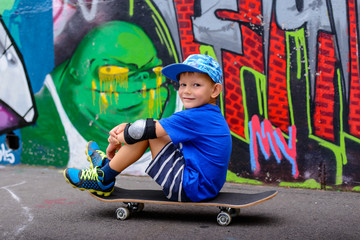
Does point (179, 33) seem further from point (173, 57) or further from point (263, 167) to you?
point (263, 167)

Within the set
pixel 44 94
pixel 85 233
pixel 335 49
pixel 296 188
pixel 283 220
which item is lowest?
pixel 296 188

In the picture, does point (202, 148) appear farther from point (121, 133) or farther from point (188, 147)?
point (121, 133)

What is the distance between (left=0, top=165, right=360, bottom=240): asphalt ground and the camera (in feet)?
10.00

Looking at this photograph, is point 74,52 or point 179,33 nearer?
point 179,33

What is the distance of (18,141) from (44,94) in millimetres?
852

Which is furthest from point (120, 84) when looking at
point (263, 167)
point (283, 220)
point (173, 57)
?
point (283, 220)

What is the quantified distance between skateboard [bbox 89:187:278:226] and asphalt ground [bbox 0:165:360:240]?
0.22ft

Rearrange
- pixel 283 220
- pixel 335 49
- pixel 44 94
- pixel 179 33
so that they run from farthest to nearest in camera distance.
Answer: pixel 44 94, pixel 179 33, pixel 335 49, pixel 283 220

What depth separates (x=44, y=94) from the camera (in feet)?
19.8

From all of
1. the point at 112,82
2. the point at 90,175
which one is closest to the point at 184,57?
the point at 112,82

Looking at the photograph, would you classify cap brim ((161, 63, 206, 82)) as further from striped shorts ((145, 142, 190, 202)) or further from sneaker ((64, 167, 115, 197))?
sneaker ((64, 167, 115, 197))

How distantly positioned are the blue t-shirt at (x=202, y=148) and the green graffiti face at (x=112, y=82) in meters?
2.17

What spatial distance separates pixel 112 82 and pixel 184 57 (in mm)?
1074

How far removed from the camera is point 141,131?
3049 millimetres
